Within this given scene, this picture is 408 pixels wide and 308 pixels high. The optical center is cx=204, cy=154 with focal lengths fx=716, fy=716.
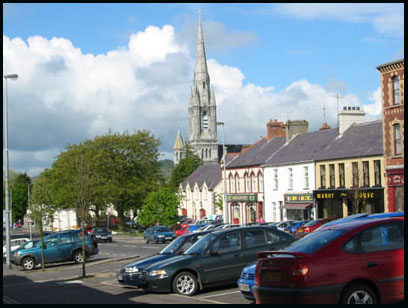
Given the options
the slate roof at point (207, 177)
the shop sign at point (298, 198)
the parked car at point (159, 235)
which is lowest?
the parked car at point (159, 235)

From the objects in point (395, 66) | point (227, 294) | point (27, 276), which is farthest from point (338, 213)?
point (227, 294)

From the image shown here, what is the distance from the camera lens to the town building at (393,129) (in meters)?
45.6

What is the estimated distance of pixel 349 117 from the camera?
58.3m

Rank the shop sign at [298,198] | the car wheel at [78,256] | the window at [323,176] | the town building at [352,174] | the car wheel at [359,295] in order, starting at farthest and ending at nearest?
the shop sign at [298,198] < the window at [323,176] < the town building at [352,174] < the car wheel at [78,256] < the car wheel at [359,295]

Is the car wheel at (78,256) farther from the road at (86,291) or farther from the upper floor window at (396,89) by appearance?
the upper floor window at (396,89)

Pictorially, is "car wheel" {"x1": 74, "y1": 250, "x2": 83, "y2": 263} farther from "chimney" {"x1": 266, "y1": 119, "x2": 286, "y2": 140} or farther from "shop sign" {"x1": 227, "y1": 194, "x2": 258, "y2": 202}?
"chimney" {"x1": 266, "y1": 119, "x2": 286, "y2": 140}

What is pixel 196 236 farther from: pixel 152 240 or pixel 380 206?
pixel 152 240

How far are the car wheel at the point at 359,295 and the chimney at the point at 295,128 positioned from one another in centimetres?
5482

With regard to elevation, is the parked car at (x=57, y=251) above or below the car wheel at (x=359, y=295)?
below

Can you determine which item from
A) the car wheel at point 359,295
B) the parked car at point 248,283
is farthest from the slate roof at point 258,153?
the car wheel at point 359,295

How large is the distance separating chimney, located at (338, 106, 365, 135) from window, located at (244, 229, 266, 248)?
132ft

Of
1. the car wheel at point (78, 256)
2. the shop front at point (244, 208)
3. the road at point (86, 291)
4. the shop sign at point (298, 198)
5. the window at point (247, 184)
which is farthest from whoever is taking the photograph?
the window at point (247, 184)

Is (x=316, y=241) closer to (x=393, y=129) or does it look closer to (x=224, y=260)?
(x=224, y=260)

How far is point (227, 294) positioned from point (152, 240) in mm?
38604
